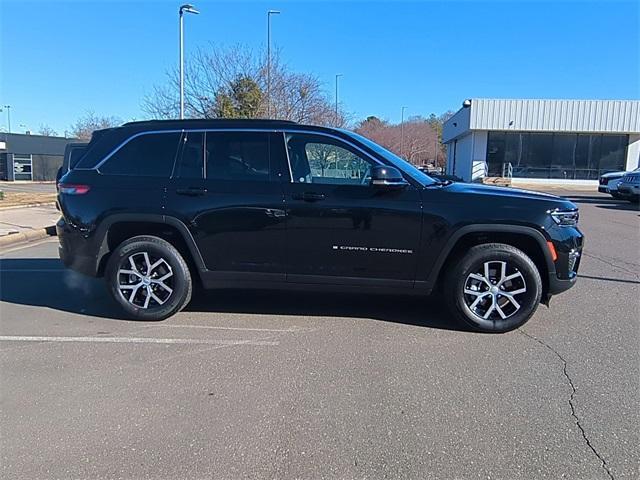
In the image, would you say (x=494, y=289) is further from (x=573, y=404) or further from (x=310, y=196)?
(x=310, y=196)

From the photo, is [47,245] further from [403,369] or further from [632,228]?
[632,228]

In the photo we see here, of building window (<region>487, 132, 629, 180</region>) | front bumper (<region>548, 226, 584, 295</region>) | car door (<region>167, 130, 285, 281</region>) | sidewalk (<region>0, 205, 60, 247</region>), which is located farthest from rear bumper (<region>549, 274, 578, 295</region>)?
building window (<region>487, 132, 629, 180</region>)

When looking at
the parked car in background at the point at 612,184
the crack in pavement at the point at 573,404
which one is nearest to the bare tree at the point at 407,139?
the parked car in background at the point at 612,184

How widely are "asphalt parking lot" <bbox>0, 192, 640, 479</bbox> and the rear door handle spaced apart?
1311 millimetres

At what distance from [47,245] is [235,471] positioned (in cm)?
879

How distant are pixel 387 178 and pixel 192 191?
6.34ft

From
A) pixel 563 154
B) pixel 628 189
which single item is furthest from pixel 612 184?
pixel 563 154

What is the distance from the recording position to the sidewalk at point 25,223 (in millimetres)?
9958

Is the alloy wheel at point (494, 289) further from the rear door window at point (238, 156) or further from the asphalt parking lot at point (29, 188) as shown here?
the asphalt parking lot at point (29, 188)

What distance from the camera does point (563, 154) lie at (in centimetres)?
3500

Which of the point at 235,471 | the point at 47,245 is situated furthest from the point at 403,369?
the point at 47,245

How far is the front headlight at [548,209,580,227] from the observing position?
176 inches

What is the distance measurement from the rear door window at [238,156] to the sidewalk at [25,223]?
403cm

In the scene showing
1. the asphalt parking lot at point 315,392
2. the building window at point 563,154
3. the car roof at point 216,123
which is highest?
the building window at point 563,154
